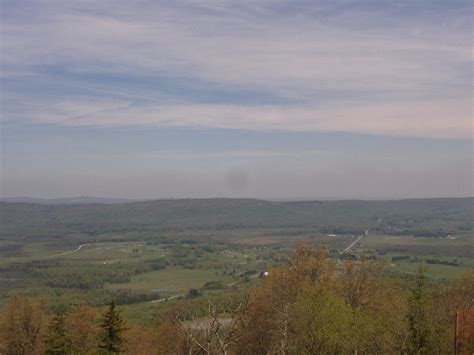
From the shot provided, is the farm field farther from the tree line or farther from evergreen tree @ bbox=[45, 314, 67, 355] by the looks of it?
evergreen tree @ bbox=[45, 314, 67, 355]

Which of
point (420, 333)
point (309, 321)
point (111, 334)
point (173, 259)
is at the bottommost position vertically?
point (173, 259)

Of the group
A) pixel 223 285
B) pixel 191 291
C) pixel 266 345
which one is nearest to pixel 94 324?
pixel 266 345

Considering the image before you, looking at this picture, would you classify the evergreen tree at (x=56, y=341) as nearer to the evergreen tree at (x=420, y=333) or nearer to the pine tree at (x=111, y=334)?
the pine tree at (x=111, y=334)

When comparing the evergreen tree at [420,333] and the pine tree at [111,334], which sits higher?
the evergreen tree at [420,333]

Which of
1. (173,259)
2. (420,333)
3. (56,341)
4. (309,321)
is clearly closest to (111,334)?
(56,341)

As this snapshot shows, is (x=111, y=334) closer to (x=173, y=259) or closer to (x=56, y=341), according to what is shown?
(x=56, y=341)

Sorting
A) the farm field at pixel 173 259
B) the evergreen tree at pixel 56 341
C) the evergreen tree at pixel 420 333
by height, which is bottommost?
the farm field at pixel 173 259

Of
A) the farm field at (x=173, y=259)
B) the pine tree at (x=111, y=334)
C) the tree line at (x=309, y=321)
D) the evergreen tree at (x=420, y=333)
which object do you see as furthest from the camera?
the farm field at (x=173, y=259)

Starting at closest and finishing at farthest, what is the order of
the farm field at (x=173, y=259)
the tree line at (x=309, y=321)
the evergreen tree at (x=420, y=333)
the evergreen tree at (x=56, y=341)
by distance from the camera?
the evergreen tree at (x=420, y=333) → the tree line at (x=309, y=321) → the evergreen tree at (x=56, y=341) → the farm field at (x=173, y=259)

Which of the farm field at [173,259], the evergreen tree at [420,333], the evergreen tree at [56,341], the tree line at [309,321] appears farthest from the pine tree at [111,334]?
the farm field at [173,259]

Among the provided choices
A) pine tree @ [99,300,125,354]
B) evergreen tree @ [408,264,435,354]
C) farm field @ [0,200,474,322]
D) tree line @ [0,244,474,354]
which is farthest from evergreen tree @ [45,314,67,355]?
farm field @ [0,200,474,322]

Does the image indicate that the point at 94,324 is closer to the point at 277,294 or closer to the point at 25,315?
the point at 25,315
